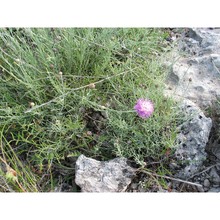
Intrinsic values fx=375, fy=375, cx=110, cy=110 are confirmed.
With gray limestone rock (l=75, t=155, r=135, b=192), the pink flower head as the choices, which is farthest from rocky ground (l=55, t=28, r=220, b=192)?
the pink flower head

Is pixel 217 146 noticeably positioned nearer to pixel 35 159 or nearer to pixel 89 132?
pixel 89 132

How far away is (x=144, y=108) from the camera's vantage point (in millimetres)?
1488

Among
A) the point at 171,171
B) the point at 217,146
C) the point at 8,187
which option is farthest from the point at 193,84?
the point at 8,187

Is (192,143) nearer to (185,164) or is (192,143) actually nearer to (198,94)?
(185,164)

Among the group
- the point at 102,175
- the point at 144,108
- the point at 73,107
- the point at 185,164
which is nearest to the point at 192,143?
the point at 185,164

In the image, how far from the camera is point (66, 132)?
5.41 ft

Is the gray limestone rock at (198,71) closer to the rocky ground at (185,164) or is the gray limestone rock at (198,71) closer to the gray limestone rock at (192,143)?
the rocky ground at (185,164)

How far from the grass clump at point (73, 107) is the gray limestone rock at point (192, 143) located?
0.20ft

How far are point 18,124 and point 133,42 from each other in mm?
668

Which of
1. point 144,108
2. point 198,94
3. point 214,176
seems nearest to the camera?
point 144,108

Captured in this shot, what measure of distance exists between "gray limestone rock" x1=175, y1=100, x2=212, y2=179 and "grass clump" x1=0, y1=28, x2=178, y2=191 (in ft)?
0.20

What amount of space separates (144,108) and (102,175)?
0.32 meters

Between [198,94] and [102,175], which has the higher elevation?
[198,94]

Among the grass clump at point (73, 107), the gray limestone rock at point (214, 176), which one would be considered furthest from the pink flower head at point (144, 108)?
the gray limestone rock at point (214, 176)
